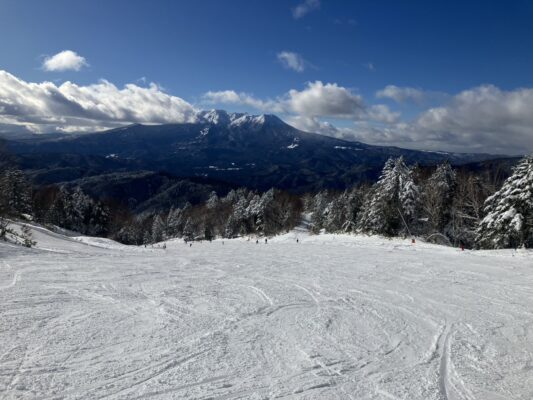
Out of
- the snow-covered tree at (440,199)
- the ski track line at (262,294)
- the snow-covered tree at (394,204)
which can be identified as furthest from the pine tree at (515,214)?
the ski track line at (262,294)

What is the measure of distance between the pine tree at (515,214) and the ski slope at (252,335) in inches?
422

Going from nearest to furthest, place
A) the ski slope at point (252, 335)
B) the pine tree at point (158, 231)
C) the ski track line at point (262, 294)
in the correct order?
the ski slope at point (252, 335), the ski track line at point (262, 294), the pine tree at point (158, 231)

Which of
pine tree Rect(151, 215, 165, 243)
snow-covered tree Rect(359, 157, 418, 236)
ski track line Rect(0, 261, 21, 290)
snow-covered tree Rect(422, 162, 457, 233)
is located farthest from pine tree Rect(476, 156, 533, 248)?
pine tree Rect(151, 215, 165, 243)

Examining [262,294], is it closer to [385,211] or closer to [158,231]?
[385,211]

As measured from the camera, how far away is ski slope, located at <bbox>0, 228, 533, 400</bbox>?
5.88 metres

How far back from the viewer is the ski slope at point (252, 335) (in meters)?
5.88

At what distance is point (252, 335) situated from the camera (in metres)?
7.96

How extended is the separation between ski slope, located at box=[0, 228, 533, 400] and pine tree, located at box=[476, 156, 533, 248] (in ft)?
35.2

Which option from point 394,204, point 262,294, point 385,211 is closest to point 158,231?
point 385,211

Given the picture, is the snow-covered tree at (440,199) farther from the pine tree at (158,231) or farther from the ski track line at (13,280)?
the pine tree at (158,231)

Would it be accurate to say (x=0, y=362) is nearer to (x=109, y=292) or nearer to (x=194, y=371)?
(x=194, y=371)

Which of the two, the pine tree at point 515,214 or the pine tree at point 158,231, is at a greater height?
the pine tree at point 515,214

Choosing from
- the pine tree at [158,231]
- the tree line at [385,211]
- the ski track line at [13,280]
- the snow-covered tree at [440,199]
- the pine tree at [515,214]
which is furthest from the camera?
the pine tree at [158,231]

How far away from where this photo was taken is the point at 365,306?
1073 centimetres
